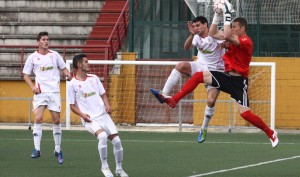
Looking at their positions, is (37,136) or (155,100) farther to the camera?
(155,100)

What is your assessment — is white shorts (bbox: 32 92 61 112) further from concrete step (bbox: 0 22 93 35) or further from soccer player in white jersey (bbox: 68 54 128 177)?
concrete step (bbox: 0 22 93 35)

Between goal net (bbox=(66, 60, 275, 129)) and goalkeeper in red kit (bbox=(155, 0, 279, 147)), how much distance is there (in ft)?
30.1

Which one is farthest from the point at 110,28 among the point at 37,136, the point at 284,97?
the point at 37,136

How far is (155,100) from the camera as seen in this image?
26.4m

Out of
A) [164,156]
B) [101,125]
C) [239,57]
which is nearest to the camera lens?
[101,125]

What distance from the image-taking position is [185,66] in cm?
1652

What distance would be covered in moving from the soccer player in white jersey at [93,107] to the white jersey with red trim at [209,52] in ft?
8.40

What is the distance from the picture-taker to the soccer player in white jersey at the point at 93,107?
13969 millimetres

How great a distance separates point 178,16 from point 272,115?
4287 mm

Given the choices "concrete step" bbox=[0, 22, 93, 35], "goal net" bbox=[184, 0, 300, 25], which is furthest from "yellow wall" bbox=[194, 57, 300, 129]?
"concrete step" bbox=[0, 22, 93, 35]

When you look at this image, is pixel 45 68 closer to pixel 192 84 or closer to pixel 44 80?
pixel 44 80

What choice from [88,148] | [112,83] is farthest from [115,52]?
[88,148]

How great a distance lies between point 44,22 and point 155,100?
5300 mm

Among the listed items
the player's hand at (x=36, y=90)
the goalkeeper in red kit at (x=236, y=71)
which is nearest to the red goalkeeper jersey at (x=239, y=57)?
the goalkeeper in red kit at (x=236, y=71)
